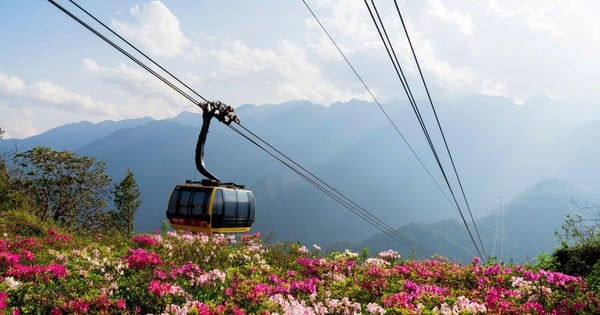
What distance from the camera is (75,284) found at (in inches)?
297

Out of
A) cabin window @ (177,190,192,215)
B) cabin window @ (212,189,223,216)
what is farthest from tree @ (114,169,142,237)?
cabin window @ (212,189,223,216)

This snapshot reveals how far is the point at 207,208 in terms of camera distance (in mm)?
18547

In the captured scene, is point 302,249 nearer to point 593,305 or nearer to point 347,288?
point 347,288

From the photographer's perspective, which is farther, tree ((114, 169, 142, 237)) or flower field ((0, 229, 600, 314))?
tree ((114, 169, 142, 237))

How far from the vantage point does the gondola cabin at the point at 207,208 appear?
18.7 meters

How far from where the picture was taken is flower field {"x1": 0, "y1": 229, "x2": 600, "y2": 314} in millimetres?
6441

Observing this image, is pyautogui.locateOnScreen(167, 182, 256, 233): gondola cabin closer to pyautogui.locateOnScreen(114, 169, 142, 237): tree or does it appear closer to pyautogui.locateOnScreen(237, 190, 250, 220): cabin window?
pyautogui.locateOnScreen(237, 190, 250, 220): cabin window

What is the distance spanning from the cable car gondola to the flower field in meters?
6.35

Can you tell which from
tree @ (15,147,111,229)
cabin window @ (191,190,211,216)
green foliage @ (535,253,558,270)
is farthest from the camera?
tree @ (15,147,111,229)

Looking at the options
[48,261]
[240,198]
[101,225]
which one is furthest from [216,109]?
[101,225]

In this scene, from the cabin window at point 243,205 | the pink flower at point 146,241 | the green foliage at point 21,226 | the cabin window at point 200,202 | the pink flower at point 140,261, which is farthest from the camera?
the cabin window at point 243,205

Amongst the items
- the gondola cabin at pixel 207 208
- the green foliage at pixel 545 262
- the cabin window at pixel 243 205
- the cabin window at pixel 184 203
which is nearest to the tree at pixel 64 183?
the gondola cabin at pixel 207 208

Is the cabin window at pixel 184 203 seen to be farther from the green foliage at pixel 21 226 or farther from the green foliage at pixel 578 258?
the green foliage at pixel 578 258

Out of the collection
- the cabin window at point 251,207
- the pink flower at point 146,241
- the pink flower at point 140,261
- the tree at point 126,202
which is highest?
the cabin window at point 251,207
